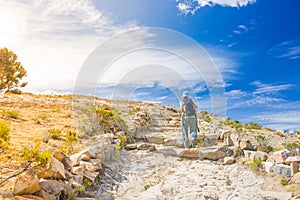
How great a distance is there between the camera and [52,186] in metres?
5.00

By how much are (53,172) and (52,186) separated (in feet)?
0.86

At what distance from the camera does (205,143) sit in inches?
475

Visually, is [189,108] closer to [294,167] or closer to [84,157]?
[294,167]

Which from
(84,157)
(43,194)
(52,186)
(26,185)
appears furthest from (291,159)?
(26,185)

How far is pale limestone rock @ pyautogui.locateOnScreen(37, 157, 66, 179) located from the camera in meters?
5.04

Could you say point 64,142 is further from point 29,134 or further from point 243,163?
point 243,163

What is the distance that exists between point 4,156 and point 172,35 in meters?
15.5

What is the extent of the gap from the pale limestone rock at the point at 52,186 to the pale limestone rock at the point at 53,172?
0.13 metres

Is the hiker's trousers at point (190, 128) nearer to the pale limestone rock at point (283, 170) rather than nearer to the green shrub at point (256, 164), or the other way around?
the green shrub at point (256, 164)

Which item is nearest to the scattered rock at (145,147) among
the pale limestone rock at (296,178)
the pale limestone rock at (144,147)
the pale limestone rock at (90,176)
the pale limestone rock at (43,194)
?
the pale limestone rock at (144,147)

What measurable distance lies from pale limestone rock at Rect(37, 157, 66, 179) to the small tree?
26452mm

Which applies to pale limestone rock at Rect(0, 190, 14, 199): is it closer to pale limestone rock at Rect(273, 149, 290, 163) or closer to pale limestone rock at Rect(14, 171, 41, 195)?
pale limestone rock at Rect(14, 171, 41, 195)

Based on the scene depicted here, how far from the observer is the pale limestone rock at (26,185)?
438 cm

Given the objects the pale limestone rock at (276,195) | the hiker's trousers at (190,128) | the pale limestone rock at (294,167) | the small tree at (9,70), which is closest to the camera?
the pale limestone rock at (276,195)
